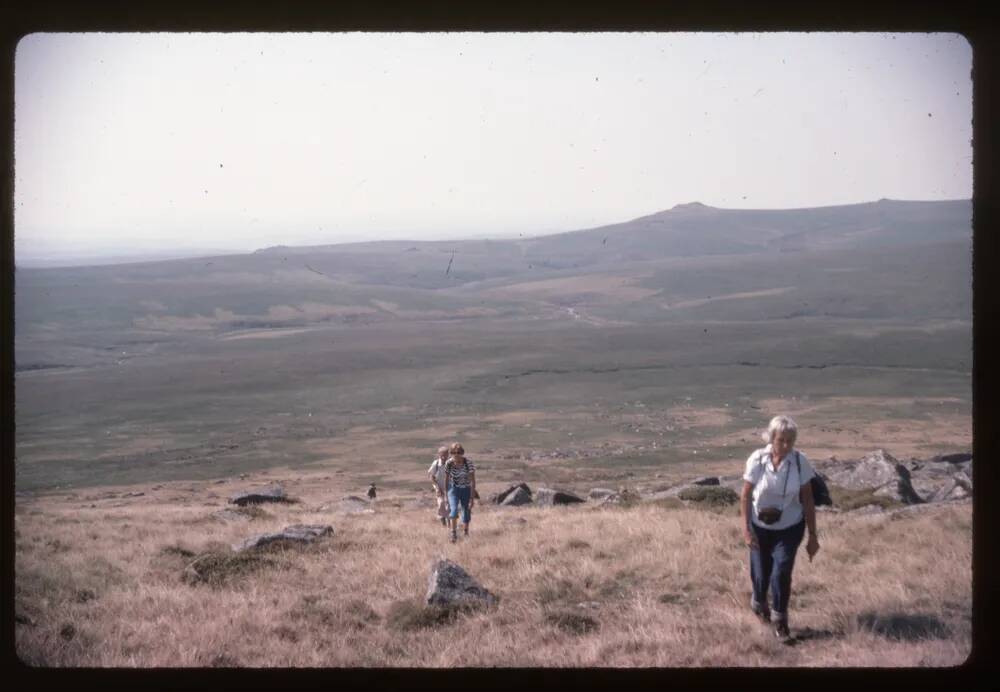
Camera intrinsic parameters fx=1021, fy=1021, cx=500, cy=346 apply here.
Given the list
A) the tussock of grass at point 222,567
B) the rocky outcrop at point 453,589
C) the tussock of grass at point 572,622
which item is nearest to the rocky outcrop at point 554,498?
the tussock of grass at point 222,567

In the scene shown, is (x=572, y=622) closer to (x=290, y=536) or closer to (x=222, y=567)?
(x=222, y=567)

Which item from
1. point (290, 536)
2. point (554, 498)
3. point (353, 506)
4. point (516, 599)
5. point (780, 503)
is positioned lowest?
point (353, 506)

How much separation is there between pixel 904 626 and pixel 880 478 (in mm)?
12767

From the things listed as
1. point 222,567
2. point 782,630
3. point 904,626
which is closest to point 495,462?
point 222,567

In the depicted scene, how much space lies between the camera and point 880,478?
1978 cm

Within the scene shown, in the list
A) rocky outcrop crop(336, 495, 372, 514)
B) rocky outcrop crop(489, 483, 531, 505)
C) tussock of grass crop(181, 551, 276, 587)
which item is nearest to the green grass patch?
rocky outcrop crop(489, 483, 531, 505)

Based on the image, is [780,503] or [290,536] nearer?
[780,503]

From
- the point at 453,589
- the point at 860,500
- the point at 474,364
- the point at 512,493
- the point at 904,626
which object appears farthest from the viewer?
the point at 474,364

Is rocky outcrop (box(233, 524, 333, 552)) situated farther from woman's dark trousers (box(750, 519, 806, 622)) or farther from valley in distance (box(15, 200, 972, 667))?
woman's dark trousers (box(750, 519, 806, 622))

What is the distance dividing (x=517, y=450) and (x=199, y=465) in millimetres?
17006

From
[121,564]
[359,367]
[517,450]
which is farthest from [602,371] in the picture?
[121,564]

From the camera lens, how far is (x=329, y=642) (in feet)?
26.5

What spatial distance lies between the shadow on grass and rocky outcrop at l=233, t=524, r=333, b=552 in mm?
6803

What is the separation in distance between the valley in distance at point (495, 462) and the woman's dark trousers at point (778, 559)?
31 centimetres
